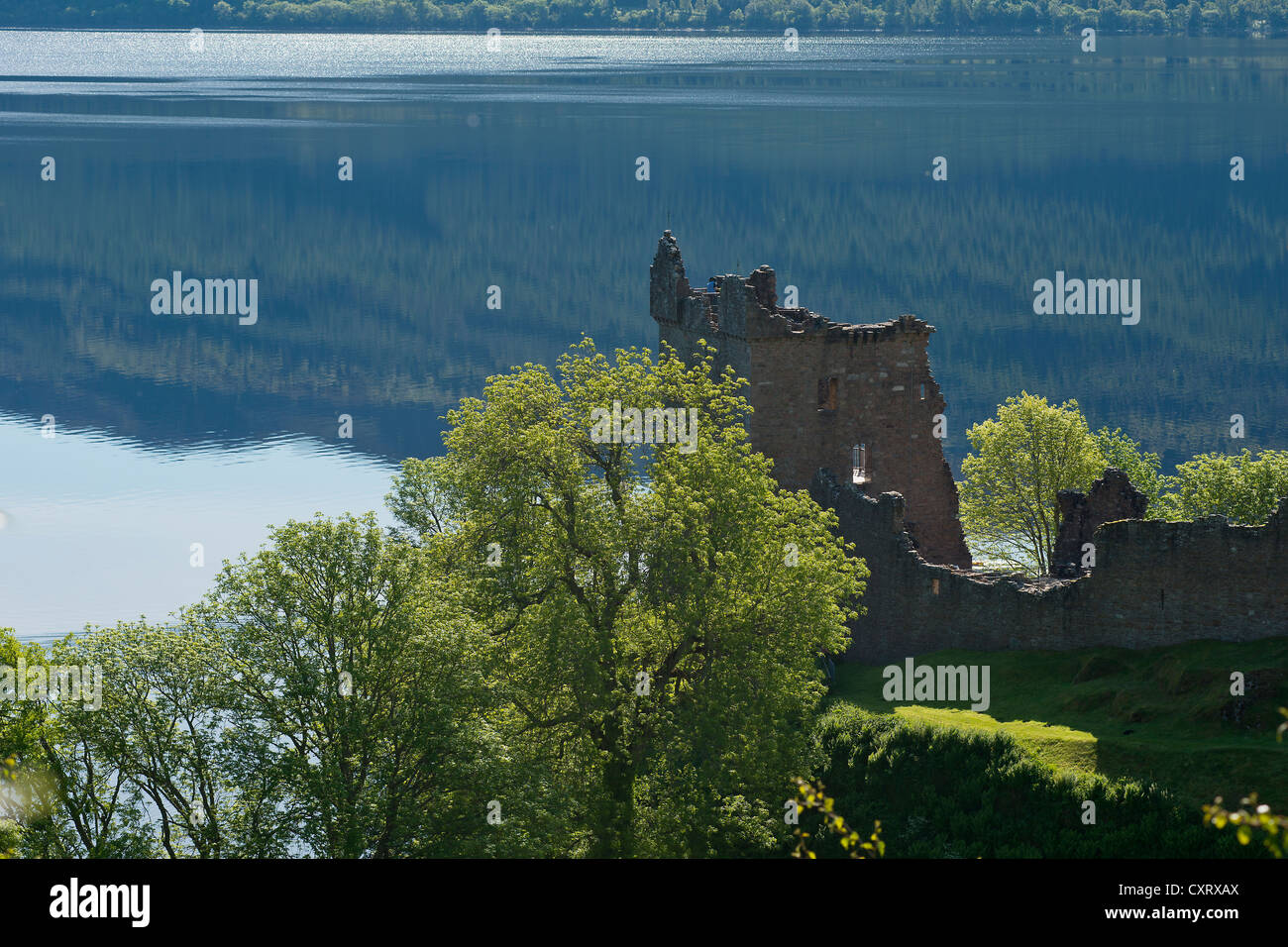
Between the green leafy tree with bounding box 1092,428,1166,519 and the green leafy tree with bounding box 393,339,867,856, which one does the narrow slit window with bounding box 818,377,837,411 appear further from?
the green leafy tree with bounding box 1092,428,1166,519

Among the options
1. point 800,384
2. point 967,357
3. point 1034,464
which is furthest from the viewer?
point 967,357

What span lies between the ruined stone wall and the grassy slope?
0.58 metres

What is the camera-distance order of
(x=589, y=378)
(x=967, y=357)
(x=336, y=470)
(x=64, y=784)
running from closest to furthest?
(x=64, y=784) < (x=589, y=378) < (x=336, y=470) < (x=967, y=357)

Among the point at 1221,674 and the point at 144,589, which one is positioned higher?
the point at 144,589

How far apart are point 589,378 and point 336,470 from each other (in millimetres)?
67330

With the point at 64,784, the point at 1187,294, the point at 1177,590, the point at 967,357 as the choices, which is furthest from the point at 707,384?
the point at 1187,294

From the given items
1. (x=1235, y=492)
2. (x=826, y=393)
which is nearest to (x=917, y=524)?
(x=826, y=393)

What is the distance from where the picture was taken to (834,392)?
6625 cm

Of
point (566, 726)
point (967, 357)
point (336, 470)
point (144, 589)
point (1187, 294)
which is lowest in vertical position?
point (566, 726)

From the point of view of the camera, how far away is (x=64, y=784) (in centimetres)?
4447

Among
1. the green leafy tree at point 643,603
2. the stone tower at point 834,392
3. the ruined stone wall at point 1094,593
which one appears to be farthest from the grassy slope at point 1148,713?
the stone tower at point 834,392

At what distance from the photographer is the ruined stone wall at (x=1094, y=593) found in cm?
4975

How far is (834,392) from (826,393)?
343 mm
